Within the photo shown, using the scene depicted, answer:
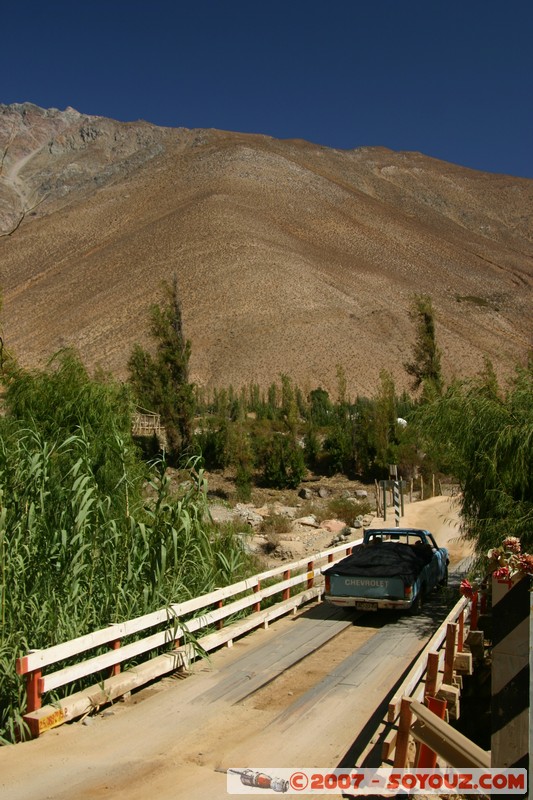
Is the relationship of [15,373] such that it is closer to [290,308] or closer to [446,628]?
[446,628]

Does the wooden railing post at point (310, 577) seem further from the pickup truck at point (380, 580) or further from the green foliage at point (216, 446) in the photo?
the green foliage at point (216, 446)

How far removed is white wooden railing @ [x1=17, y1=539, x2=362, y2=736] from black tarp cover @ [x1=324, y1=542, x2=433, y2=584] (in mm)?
1199

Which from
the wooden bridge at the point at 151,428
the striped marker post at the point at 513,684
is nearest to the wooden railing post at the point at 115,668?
the striped marker post at the point at 513,684

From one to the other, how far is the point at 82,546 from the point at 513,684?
5.50 m

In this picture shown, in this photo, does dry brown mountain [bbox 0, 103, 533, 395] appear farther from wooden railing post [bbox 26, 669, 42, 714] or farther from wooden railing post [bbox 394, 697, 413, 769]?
wooden railing post [bbox 394, 697, 413, 769]

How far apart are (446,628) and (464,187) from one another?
177 metres

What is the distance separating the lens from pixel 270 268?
8606 cm

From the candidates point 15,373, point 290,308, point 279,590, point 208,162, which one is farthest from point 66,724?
point 208,162

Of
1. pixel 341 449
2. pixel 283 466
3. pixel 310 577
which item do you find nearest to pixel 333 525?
pixel 283 466

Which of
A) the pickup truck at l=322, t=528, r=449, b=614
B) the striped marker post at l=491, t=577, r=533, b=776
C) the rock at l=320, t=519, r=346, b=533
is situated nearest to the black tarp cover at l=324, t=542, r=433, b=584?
the pickup truck at l=322, t=528, r=449, b=614

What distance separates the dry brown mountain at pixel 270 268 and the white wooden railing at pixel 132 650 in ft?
126

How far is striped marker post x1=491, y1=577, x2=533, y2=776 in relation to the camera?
149 inches

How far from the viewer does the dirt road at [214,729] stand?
5.80m

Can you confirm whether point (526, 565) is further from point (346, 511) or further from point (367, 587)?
point (346, 511)
